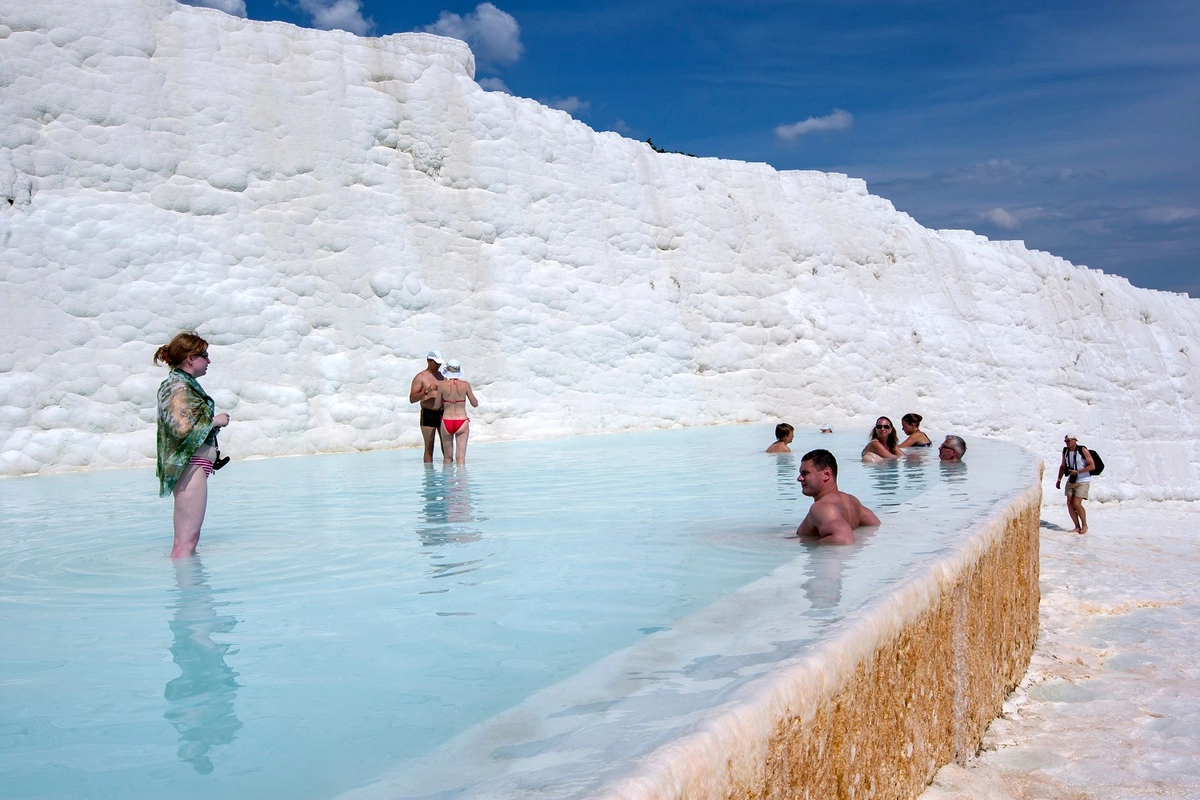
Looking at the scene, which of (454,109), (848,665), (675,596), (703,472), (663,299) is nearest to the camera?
(848,665)

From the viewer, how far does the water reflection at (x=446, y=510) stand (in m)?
5.01

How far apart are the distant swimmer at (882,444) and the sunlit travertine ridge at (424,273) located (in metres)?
6.83

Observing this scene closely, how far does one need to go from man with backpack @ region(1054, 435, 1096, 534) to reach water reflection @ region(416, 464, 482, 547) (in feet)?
23.9

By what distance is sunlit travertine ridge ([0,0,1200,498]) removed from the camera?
11820 millimetres

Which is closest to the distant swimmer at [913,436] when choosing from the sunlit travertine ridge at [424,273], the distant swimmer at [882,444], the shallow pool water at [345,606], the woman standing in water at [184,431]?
the distant swimmer at [882,444]

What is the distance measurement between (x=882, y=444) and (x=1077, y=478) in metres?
3.86

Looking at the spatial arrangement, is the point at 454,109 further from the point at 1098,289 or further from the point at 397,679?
the point at 1098,289

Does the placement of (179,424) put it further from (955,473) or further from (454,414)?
(454,414)

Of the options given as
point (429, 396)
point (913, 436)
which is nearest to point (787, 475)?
point (913, 436)

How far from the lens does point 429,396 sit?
10.3 metres

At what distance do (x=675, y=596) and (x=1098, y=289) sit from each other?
24080 millimetres

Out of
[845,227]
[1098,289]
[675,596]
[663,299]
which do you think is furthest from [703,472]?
[1098,289]

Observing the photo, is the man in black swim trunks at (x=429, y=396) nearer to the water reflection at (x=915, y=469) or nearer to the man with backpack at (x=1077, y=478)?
the water reflection at (x=915, y=469)

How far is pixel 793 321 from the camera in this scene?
19.2 metres
